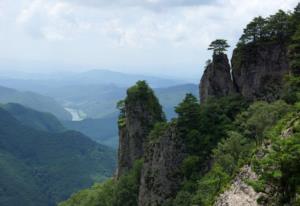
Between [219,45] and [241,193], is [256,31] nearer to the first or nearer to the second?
[219,45]

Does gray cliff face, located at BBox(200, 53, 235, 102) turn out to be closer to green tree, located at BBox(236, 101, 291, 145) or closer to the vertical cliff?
the vertical cliff

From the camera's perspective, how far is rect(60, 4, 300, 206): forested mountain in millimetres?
49438

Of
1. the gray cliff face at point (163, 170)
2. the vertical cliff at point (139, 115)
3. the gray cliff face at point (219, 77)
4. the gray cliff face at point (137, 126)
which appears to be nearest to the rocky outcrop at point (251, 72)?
the gray cliff face at point (219, 77)

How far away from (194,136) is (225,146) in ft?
41.2

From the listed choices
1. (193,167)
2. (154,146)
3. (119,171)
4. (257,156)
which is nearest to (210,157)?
(193,167)

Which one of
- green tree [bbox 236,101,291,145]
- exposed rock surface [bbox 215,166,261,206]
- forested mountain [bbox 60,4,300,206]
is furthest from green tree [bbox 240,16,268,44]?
exposed rock surface [bbox 215,166,261,206]

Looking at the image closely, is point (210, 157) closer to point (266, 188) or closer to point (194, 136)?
point (194, 136)

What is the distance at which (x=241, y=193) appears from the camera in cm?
2273

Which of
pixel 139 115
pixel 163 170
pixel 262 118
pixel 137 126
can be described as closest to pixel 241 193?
pixel 262 118

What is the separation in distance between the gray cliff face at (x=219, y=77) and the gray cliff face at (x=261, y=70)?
2107mm

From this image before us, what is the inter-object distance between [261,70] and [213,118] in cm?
928

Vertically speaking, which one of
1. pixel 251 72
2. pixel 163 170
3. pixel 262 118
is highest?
pixel 251 72

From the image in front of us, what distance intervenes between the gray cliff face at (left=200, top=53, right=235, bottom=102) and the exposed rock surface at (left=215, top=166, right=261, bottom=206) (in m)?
43.4

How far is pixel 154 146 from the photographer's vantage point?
63.2m
